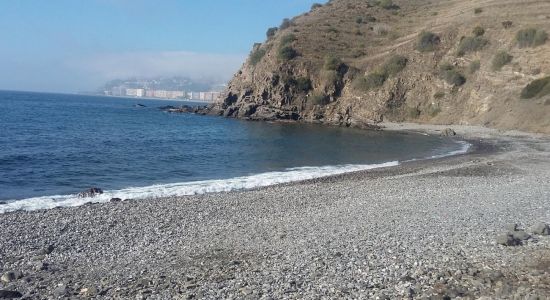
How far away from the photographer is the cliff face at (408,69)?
5981 centimetres

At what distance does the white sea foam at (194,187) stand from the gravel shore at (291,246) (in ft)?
7.23

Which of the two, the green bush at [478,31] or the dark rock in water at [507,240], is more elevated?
the green bush at [478,31]

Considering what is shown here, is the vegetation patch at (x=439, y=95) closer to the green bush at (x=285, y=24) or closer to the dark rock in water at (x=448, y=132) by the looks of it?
the dark rock in water at (x=448, y=132)

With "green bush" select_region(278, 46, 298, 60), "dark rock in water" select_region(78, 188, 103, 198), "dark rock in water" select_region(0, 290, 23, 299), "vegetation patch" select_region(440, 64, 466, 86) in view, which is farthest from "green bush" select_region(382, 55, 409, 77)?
"dark rock in water" select_region(0, 290, 23, 299)

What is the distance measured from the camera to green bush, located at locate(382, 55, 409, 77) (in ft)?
247

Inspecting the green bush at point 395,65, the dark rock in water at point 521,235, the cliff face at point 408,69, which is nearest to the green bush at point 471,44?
the cliff face at point 408,69

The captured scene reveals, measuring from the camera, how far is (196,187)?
2469 centimetres

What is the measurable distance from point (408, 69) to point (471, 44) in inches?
378

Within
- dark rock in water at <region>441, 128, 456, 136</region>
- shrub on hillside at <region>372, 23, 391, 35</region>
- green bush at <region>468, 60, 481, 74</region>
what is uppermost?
shrub on hillside at <region>372, 23, 391, 35</region>

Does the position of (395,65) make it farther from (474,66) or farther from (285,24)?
(285,24)

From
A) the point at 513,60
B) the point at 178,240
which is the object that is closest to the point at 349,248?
the point at 178,240

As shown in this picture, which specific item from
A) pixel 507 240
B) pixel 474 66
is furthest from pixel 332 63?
pixel 507 240

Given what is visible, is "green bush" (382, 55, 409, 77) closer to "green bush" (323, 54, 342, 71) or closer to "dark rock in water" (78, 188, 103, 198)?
"green bush" (323, 54, 342, 71)

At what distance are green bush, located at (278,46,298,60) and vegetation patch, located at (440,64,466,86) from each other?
2666 cm
